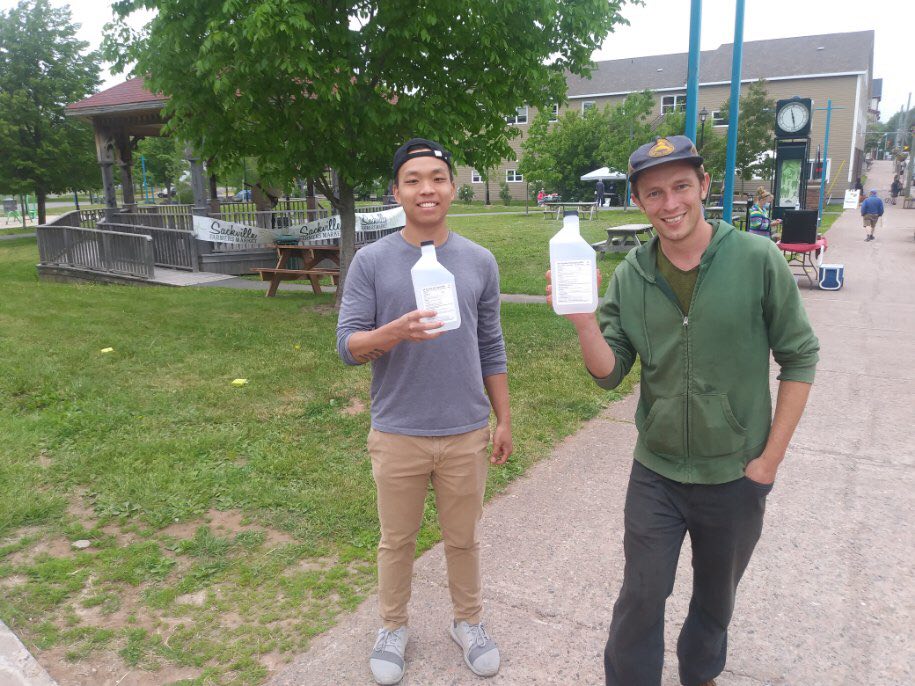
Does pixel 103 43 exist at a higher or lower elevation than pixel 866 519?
higher

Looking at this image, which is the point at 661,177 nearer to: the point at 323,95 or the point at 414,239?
the point at 414,239

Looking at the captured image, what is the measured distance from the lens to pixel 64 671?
2844 millimetres

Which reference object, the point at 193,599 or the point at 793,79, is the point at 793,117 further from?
the point at 793,79

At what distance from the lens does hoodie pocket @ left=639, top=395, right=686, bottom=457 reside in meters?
2.25

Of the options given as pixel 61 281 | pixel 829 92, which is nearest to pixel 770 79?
pixel 829 92

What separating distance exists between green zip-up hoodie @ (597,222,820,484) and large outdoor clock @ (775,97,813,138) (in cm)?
1576

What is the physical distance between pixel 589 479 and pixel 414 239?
A: 2754mm

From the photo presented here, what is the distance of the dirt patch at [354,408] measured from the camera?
19.6 feet

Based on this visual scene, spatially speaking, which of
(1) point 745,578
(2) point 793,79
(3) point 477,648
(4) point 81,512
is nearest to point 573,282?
(3) point 477,648

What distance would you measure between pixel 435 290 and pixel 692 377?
87 centimetres

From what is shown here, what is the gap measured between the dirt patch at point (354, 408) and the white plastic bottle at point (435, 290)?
12.4 ft

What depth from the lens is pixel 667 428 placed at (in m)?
2.27

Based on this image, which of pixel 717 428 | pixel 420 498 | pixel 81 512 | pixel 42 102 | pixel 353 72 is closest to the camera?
pixel 717 428

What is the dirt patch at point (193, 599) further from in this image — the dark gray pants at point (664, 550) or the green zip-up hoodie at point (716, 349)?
the green zip-up hoodie at point (716, 349)
